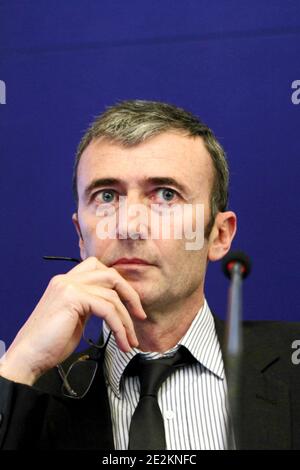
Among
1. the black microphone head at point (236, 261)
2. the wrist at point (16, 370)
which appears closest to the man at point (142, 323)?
the wrist at point (16, 370)

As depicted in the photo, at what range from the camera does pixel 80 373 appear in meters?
1.42

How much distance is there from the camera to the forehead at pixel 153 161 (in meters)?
1.42

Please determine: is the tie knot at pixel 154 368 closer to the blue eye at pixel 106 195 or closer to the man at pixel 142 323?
the man at pixel 142 323

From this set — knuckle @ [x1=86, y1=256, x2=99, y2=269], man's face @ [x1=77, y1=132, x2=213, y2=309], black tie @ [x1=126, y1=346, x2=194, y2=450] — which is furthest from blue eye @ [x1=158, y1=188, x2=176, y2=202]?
black tie @ [x1=126, y1=346, x2=194, y2=450]

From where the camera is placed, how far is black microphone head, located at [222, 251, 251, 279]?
88 cm

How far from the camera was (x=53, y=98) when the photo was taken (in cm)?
179

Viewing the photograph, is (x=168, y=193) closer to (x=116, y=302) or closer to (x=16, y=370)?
(x=116, y=302)

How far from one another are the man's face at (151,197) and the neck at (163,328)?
0.09 ft

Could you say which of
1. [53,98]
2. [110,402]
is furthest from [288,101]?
[110,402]

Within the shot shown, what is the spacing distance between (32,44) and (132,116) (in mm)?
496

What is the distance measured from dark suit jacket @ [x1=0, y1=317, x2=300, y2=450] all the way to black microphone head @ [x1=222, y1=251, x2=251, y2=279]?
43 cm

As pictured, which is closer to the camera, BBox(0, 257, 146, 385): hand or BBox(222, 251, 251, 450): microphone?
BBox(222, 251, 251, 450): microphone

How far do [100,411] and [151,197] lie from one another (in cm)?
45

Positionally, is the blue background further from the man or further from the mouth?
the mouth
